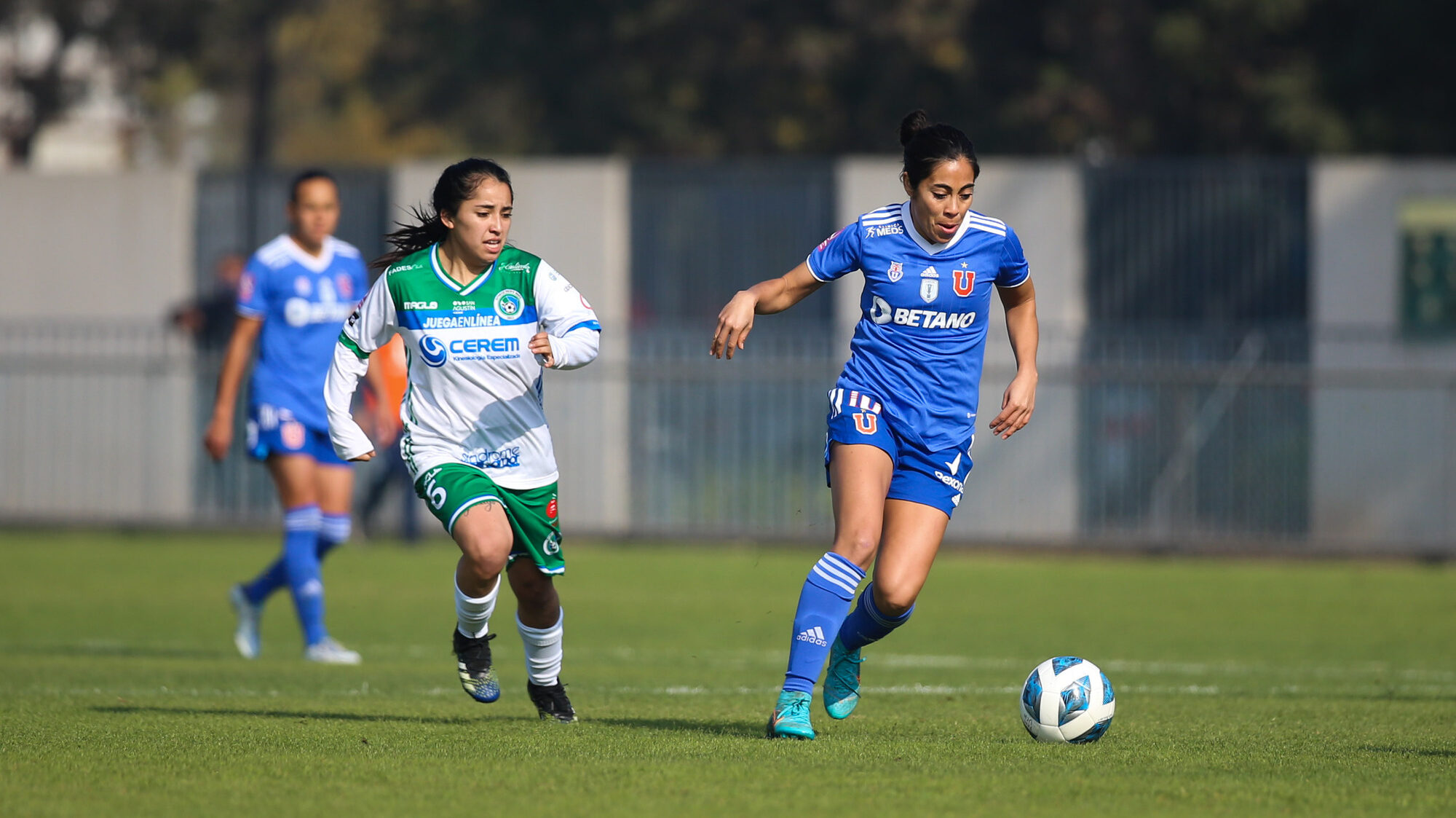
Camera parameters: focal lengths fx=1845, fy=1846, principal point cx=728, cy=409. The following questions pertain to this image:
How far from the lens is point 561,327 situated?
22.3 ft

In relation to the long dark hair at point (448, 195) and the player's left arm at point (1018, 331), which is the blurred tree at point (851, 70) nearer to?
the player's left arm at point (1018, 331)

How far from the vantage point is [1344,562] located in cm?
1878

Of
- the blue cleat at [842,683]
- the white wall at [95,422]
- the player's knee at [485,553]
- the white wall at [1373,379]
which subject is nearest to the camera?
the player's knee at [485,553]

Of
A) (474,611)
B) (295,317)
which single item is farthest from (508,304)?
(295,317)

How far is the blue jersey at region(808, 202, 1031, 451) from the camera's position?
670 centimetres

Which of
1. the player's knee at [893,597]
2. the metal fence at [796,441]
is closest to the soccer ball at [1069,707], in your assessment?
the player's knee at [893,597]

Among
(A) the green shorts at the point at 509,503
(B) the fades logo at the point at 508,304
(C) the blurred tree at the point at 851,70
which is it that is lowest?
(A) the green shorts at the point at 509,503

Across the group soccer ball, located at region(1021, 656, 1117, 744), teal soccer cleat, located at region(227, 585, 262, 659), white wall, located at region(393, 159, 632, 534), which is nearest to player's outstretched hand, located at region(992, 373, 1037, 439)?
soccer ball, located at region(1021, 656, 1117, 744)

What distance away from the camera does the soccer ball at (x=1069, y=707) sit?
6.52 m

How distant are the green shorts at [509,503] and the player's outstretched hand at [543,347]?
57 cm

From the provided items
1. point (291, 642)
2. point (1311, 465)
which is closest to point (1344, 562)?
point (1311, 465)

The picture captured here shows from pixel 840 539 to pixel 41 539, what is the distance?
1565cm

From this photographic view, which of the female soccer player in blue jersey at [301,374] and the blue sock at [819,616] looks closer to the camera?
the blue sock at [819,616]

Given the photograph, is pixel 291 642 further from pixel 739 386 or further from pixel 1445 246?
pixel 1445 246
